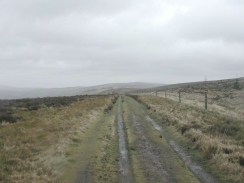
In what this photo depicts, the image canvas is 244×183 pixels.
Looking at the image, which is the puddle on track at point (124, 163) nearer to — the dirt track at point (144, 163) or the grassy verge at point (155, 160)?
the dirt track at point (144, 163)

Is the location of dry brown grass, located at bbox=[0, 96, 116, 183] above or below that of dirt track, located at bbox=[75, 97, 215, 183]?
above

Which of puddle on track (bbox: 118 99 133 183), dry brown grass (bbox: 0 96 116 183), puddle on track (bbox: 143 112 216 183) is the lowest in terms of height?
puddle on track (bbox: 143 112 216 183)

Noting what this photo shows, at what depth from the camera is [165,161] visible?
33.9 ft

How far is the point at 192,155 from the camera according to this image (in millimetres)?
11188

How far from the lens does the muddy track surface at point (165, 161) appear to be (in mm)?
8577

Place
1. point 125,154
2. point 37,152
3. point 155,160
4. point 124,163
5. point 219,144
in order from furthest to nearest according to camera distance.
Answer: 1. point 37,152
2. point 125,154
3. point 219,144
4. point 155,160
5. point 124,163

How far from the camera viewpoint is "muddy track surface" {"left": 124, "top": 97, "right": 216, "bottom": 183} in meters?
8.58

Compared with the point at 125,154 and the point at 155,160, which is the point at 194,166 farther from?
the point at 125,154

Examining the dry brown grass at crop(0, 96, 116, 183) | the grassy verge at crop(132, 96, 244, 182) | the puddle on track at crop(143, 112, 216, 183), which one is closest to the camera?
the puddle on track at crop(143, 112, 216, 183)

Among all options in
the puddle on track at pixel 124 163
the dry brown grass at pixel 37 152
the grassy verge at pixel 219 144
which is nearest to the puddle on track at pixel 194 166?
the grassy verge at pixel 219 144

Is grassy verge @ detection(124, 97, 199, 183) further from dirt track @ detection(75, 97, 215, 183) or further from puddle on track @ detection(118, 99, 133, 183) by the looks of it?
puddle on track @ detection(118, 99, 133, 183)

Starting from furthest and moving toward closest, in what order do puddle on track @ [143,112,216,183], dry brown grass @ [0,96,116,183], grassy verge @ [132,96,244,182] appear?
1. grassy verge @ [132,96,244,182]
2. dry brown grass @ [0,96,116,183]
3. puddle on track @ [143,112,216,183]

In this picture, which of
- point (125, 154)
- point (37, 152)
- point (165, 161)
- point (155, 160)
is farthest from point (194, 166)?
point (37, 152)

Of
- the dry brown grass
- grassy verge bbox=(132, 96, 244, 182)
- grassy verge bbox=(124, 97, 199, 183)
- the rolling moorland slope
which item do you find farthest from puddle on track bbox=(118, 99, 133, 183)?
grassy verge bbox=(132, 96, 244, 182)
